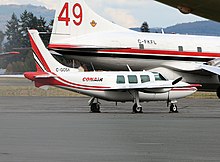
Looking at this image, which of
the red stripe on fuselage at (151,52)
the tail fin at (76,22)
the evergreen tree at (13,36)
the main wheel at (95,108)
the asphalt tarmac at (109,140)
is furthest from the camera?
the evergreen tree at (13,36)

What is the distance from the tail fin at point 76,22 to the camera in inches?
1800

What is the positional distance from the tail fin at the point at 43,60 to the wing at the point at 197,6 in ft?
82.0

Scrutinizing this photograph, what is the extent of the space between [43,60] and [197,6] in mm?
26530

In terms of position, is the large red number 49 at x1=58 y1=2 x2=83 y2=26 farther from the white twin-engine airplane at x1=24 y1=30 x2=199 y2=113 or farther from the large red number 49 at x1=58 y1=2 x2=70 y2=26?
the white twin-engine airplane at x1=24 y1=30 x2=199 y2=113

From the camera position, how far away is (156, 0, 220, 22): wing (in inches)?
386

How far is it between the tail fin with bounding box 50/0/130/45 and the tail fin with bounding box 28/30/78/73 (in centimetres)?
806

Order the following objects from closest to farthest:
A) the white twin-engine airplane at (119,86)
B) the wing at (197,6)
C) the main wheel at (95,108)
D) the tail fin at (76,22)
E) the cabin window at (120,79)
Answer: the wing at (197,6) → the main wheel at (95,108) → the white twin-engine airplane at (119,86) → the cabin window at (120,79) → the tail fin at (76,22)

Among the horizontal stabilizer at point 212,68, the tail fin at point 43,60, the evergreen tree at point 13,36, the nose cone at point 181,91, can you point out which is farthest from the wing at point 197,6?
the evergreen tree at point 13,36

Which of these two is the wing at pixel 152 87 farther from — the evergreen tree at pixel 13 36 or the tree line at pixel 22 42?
the evergreen tree at pixel 13 36

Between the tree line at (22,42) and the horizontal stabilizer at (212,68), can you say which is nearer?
the horizontal stabilizer at (212,68)

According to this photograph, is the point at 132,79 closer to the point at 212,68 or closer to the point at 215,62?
the point at 212,68

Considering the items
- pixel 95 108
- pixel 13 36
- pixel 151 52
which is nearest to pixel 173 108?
pixel 95 108

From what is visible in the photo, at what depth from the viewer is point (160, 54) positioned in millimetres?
44562

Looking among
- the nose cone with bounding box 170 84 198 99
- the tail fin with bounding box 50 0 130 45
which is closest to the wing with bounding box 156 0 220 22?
the nose cone with bounding box 170 84 198 99
